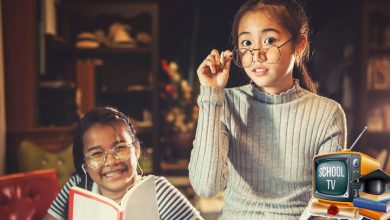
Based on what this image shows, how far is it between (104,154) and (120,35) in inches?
21.3

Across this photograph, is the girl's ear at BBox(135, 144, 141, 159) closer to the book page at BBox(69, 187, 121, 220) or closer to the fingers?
the book page at BBox(69, 187, 121, 220)

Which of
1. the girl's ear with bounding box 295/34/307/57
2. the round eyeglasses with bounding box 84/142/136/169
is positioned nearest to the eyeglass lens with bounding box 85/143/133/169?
the round eyeglasses with bounding box 84/142/136/169

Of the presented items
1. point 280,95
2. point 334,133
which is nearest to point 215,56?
point 280,95

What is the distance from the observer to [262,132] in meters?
1.72

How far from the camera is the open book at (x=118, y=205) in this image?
1503 millimetres

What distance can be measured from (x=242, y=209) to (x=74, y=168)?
76 cm

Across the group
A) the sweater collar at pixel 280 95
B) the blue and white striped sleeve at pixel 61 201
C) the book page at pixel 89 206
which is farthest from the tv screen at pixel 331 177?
the blue and white striped sleeve at pixel 61 201

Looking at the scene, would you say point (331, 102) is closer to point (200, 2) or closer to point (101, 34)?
point (200, 2)

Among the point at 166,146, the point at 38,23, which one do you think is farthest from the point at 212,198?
the point at 38,23

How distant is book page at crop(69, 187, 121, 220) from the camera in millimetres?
1547

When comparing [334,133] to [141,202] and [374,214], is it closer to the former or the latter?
[374,214]

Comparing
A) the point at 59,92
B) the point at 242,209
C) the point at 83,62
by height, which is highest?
the point at 83,62

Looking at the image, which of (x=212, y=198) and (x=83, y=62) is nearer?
(x=212, y=198)

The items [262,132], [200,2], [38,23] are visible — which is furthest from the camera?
[38,23]
